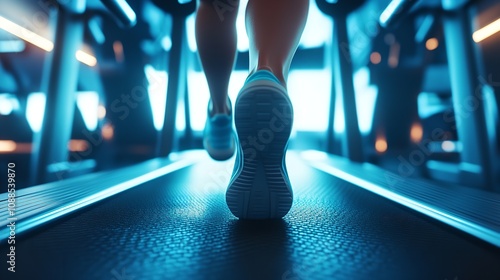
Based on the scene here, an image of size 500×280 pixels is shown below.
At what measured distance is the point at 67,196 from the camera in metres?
0.79

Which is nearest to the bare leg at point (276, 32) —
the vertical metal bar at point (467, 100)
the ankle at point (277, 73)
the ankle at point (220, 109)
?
the ankle at point (277, 73)

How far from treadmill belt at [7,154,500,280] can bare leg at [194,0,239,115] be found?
391 mm

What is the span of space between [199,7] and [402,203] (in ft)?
2.49

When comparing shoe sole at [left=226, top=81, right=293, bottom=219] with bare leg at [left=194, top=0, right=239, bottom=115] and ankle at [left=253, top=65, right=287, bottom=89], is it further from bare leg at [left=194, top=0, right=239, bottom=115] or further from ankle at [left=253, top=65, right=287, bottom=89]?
bare leg at [left=194, top=0, right=239, bottom=115]

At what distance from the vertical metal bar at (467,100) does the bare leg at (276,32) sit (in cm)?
104

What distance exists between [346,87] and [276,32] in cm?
137

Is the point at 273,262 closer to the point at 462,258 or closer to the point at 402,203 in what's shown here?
the point at 462,258

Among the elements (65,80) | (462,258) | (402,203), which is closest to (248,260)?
(462,258)

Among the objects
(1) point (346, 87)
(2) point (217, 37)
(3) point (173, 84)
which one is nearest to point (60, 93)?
(3) point (173, 84)

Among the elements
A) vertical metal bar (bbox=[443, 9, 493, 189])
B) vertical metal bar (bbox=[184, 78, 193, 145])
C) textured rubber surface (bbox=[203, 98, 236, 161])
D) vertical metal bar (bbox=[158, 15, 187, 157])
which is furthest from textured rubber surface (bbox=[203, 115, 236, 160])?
vertical metal bar (bbox=[184, 78, 193, 145])

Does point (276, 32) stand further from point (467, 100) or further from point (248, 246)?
point (467, 100)

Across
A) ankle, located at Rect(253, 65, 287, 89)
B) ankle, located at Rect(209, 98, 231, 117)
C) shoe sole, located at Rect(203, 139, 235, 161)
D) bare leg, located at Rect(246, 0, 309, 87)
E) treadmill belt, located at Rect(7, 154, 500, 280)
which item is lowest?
treadmill belt, located at Rect(7, 154, 500, 280)

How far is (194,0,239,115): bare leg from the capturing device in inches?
30.5

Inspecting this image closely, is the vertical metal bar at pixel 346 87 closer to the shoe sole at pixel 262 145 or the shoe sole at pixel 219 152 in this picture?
the shoe sole at pixel 219 152
